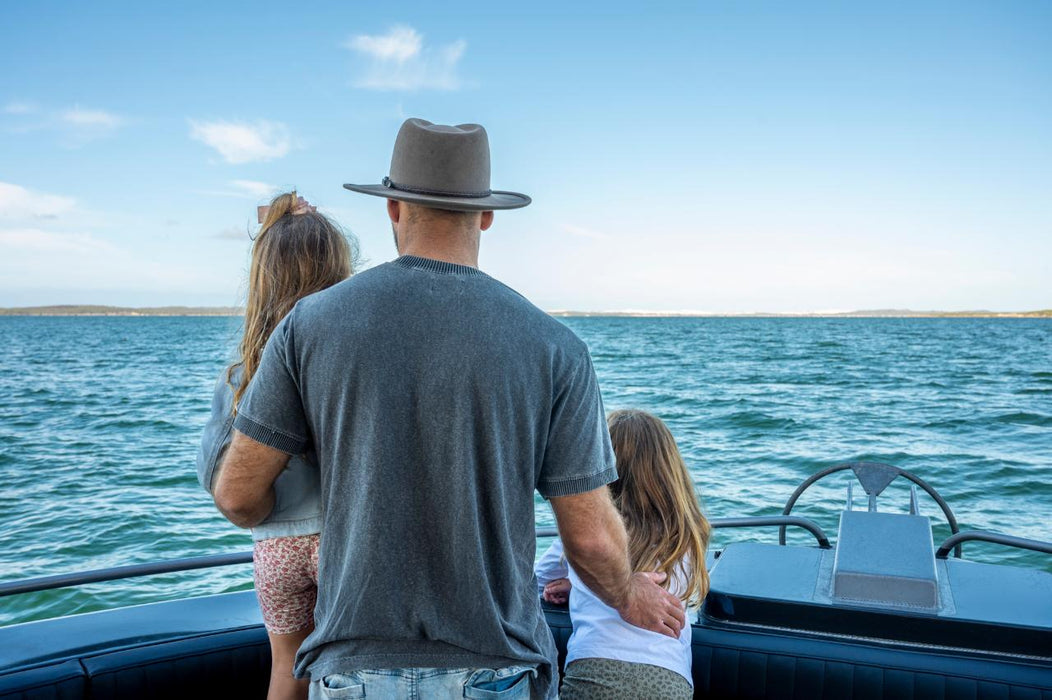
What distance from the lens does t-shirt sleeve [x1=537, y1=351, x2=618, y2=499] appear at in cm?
136

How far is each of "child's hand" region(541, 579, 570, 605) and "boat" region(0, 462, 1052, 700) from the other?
4cm

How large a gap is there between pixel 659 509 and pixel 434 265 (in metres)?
1.08

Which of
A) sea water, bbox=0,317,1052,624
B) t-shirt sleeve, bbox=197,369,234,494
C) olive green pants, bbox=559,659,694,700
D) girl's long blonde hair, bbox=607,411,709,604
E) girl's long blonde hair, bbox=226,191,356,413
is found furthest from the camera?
sea water, bbox=0,317,1052,624

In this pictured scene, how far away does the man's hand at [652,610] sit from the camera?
1.73 m

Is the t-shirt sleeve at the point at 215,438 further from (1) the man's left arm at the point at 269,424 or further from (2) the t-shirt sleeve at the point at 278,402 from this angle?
(2) the t-shirt sleeve at the point at 278,402

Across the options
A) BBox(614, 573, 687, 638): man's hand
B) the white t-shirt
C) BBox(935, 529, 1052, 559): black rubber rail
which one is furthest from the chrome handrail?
BBox(614, 573, 687, 638): man's hand

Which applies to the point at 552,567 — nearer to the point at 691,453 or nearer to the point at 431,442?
the point at 431,442

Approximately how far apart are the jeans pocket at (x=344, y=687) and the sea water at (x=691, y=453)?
0.82 metres

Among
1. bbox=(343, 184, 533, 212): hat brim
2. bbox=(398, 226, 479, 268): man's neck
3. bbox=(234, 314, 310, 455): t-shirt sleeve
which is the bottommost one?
bbox=(234, 314, 310, 455): t-shirt sleeve

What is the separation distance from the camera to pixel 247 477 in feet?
4.85

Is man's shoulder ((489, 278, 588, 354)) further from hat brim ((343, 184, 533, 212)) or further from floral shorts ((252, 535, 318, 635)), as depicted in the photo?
floral shorts ((252, 535, 318, 635))

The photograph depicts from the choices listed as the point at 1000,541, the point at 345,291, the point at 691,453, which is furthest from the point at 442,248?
the point at 691,453

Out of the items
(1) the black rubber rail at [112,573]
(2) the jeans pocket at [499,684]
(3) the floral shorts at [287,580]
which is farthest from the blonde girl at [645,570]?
(1) the black rubber rail at [112,573]

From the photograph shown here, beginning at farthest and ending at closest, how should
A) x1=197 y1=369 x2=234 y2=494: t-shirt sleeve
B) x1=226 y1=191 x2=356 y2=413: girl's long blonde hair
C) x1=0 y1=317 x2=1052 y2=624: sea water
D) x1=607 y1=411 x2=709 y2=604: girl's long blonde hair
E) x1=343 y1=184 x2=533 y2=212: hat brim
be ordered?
x1=0 y1=317 x2=1052 y2=624: sea water → x1=607 y1=411 x2=709 y2=604: girl's long blonde hair → x1=226 y1=191 x2=356 y2=413: girl's long blonde hair → x1=197 y1=369 x2=234 y2=494: t-shirt sleeve → x1=343 y1=184 x2=533 y2=212: hat brim
